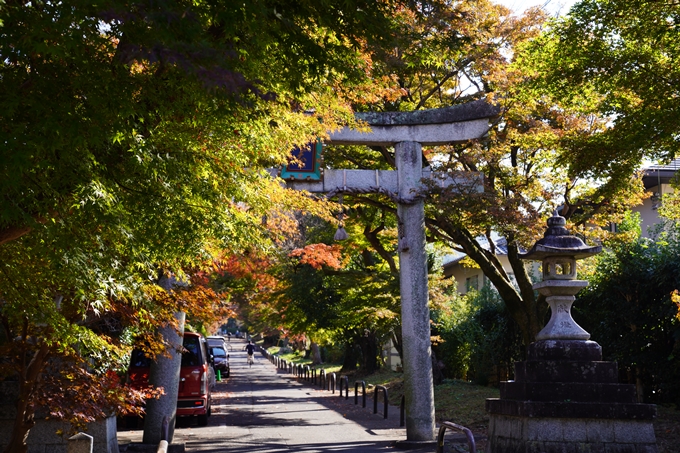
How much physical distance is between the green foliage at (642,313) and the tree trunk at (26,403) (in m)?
12.3

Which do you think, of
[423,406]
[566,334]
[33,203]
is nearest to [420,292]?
[423,406]

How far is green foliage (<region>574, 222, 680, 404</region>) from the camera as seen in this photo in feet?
53.1

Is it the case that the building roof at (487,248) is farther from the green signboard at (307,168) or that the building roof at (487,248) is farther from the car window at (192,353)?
the green signboard at (307,168)

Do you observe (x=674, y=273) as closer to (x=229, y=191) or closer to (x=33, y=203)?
(x=229, y=191)

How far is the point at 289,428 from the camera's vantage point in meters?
17.2

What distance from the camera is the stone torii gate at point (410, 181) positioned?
14.4 meters

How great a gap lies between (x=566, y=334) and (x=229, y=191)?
17.2ft

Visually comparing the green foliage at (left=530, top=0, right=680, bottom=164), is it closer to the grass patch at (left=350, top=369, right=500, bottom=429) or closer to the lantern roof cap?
the lantern roof cap

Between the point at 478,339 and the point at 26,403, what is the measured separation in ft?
65.9

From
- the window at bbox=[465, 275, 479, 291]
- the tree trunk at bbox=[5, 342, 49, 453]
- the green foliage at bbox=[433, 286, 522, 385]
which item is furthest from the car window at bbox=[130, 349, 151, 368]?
the window at bbox=[465, 275, 479, 291]

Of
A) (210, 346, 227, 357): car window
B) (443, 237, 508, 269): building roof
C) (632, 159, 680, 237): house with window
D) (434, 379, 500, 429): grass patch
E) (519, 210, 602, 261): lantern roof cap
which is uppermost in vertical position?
(632, 159, 680, 237): house with window

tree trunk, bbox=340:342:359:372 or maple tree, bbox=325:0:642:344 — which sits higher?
maple tree, bbox=325:0:642:344

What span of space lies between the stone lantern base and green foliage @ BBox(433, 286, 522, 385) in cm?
1424

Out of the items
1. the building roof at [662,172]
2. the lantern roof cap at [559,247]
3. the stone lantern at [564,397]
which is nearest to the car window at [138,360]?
the stone lantern at [564,397]
